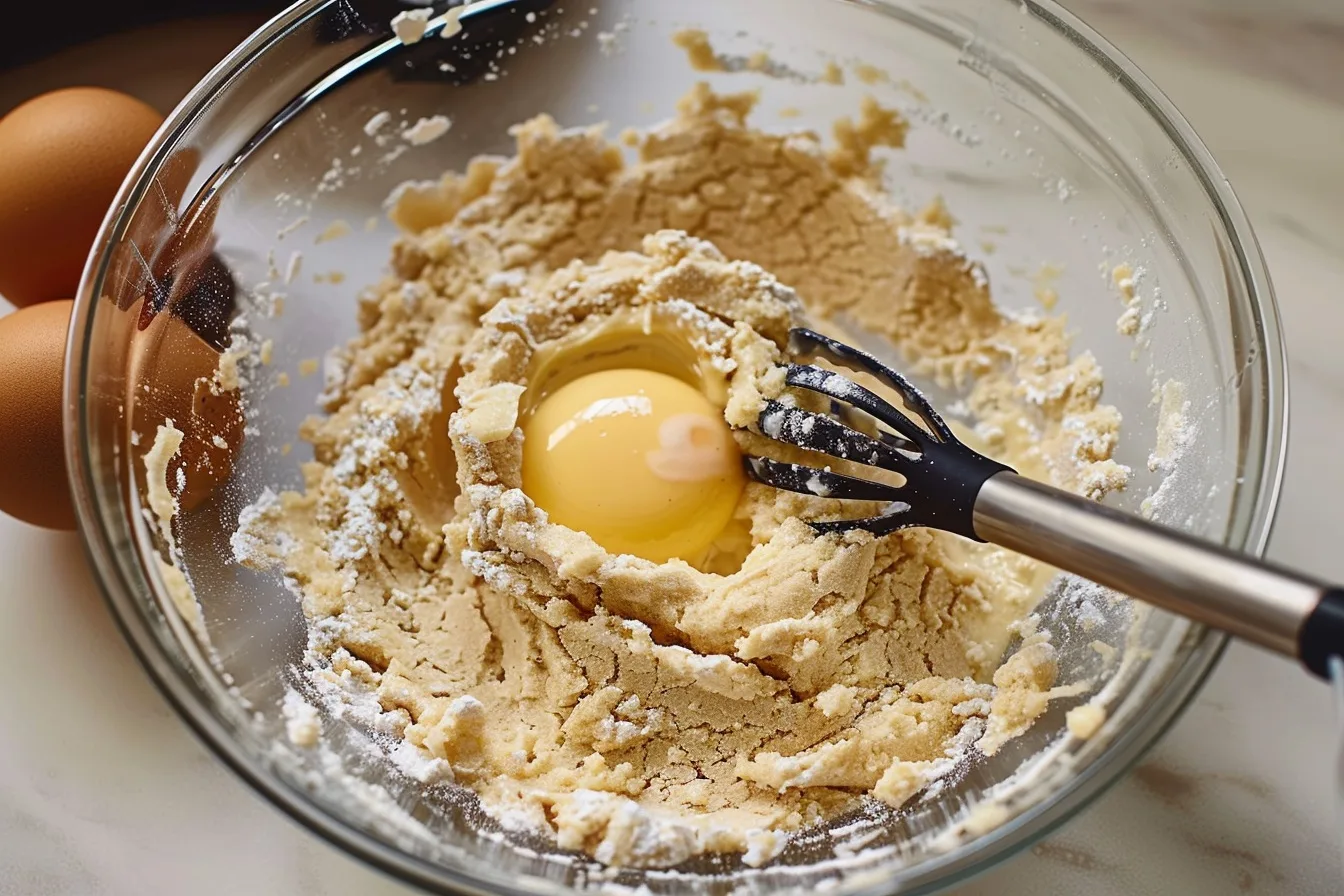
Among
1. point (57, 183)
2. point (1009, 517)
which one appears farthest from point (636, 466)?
point (57, 183)

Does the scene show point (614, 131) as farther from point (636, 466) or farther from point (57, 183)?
point (57, 183)

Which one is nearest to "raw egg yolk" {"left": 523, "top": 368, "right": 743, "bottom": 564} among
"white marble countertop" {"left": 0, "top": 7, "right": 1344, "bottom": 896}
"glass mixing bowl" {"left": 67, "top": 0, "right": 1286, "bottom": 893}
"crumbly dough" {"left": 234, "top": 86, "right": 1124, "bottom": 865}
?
"crumbly dough" {"left": 234, "top": 86, "right": 1124, "bottom": 865}

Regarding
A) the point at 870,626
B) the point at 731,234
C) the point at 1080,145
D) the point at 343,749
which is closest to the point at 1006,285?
the point at 1080,145

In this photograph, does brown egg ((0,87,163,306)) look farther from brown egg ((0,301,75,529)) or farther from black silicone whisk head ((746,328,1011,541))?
black silicone whisk head ((746,328,1011,541))

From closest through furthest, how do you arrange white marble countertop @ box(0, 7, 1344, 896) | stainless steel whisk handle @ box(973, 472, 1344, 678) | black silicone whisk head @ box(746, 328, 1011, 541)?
stainless steel whisk handle @ box(973, 472, 1344, 678), black silicone whisk head @ box(746, 328, 1011, 541), white marble countertop @ box(0, 7, 1344, 896)

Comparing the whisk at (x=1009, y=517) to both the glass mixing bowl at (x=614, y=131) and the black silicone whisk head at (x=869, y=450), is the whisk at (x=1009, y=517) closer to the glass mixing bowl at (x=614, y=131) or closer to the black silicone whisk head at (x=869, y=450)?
the black silicone whisk head at (x=869, y=450)

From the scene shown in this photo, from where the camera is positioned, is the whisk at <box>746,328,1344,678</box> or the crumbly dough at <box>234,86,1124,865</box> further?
the crumbly dough at <box>234,86,1124,865</box>
